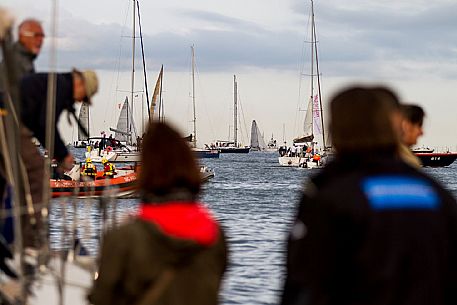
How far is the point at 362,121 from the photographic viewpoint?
10.6 feet

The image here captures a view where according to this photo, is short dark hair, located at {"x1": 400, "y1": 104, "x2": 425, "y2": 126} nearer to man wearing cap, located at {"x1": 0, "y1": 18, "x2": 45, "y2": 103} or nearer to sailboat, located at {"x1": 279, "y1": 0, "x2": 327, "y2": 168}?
man wearing cap, located at {"x1": 0, "y1": 18, "x2": 45, "y2": 103}

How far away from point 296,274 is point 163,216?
2.17 ft

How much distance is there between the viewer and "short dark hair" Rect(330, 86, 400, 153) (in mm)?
3225

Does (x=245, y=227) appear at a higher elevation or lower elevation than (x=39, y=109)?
lower

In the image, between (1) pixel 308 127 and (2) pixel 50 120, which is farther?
(1) pixel 308 127

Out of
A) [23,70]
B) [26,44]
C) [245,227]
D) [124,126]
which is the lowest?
[245,227]

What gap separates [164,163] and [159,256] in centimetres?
35

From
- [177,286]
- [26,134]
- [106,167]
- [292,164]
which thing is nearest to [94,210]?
[106,167]

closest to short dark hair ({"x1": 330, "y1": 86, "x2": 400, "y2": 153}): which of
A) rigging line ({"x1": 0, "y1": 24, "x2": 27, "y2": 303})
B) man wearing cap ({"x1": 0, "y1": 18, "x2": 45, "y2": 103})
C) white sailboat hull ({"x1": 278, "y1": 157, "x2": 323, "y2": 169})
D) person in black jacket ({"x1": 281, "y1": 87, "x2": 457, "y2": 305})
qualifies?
person in black jacket ({"x1": 281, "y1": 87, "x2": 457, "y2": 305})

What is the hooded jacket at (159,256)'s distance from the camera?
143 inches

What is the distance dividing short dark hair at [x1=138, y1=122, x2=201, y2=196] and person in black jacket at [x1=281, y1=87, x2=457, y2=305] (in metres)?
0.58

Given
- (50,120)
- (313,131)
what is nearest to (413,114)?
(50,120)

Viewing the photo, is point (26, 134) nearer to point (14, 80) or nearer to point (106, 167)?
point (14, 80)

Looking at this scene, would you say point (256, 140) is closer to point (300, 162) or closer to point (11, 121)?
point (300, 162)
